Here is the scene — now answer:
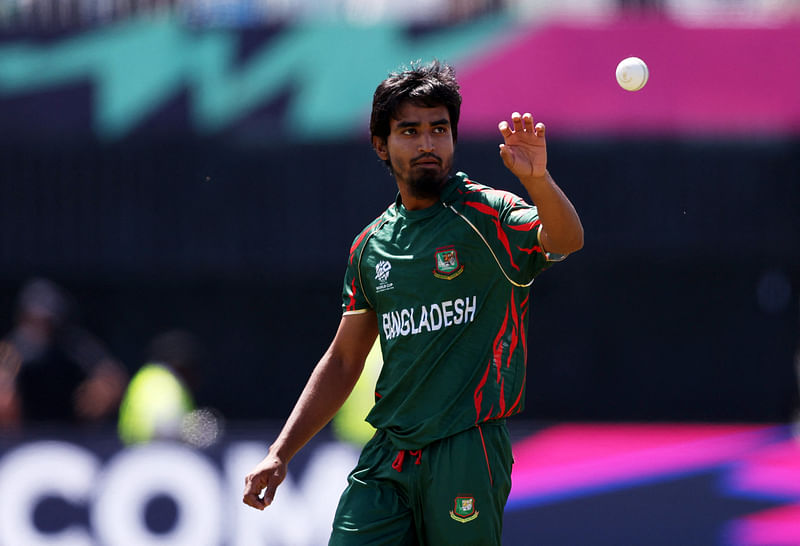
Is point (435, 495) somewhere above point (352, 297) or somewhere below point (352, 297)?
below

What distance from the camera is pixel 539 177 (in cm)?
385

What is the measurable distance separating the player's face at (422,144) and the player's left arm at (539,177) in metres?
0.48

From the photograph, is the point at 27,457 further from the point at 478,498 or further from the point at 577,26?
the point at 577,26

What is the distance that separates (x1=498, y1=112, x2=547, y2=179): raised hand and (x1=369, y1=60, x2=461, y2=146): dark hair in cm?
51

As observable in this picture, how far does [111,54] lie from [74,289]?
2.66 m

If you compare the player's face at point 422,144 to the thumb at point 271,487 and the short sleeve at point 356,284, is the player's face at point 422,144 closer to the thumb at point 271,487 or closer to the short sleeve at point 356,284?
the short sleeve at point 356,284

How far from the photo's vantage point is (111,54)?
1253 centimetres

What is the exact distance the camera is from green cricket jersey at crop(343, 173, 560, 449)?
167 inches

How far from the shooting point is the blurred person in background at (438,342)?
4.20 meters

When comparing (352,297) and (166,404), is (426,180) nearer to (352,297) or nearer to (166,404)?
(352,297)

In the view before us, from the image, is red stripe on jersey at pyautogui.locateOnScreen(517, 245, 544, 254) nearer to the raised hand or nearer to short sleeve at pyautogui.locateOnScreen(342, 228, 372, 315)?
the raised hand

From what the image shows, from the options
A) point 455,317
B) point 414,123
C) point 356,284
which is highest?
point 414,123

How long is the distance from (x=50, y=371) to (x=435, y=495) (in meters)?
7.42

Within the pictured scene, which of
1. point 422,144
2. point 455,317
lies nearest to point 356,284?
point 455,317
